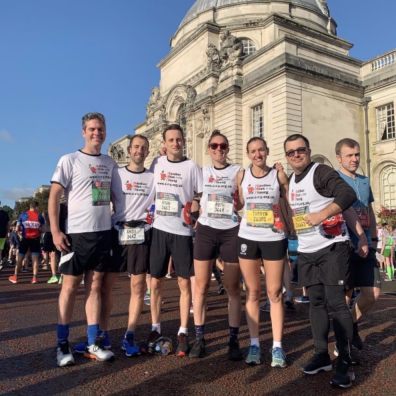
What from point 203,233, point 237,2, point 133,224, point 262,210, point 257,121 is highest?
point 237,2

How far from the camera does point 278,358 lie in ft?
13.3

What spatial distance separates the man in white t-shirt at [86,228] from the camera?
14.1 feet

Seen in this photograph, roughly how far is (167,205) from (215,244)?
28.4 inches

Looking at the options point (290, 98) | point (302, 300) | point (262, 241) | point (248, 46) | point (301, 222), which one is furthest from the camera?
point (248, 46)

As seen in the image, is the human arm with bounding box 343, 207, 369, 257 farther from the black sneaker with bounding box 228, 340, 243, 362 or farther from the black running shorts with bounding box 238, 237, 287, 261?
the black sneaker with bounding box 228, 340, 243, 362

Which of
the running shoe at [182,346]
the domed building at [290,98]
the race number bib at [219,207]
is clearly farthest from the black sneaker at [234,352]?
the domed building at [290,98]

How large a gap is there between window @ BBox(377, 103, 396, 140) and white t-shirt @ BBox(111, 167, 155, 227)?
81.6 feet

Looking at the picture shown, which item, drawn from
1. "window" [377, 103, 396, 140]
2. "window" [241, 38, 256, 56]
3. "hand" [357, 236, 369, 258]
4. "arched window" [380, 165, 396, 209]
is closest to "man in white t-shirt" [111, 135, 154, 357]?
"hand" [357, 236, 369, 258]

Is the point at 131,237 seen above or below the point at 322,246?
above

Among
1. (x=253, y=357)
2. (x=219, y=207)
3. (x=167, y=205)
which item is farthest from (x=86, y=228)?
(x=253, y=357)

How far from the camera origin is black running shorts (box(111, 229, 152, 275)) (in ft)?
15.0

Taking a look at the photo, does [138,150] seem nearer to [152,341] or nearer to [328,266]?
[152,341]

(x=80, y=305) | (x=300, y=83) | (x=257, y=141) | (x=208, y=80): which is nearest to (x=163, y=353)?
(x=257, y=141)

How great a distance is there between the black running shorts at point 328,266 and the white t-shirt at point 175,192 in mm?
1422
